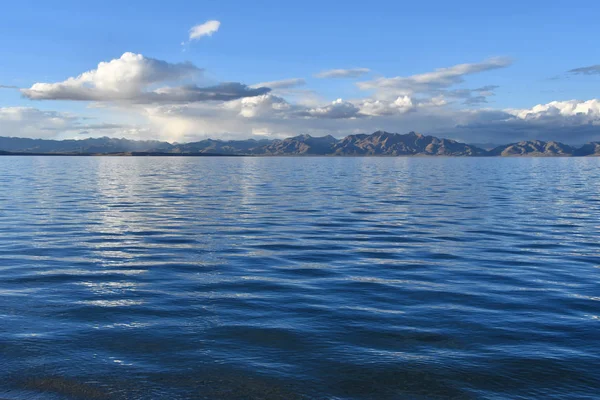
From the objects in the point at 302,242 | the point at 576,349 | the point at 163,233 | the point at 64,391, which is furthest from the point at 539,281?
the point at 163,233

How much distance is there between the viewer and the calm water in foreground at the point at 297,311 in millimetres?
11695

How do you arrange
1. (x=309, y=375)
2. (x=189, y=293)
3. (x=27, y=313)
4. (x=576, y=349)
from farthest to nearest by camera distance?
(x=189, y=293) → (x=27, y=313) → (x=576, y=349) → (x=309, y=375)

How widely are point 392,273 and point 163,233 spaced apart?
17.1 meters

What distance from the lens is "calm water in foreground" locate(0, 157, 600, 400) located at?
38.4 ft

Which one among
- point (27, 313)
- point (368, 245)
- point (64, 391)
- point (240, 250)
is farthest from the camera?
point (368, 245)

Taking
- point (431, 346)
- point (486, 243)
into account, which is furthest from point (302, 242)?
point (431, 346)

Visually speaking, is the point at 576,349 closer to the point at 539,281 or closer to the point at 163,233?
the point at 539,281

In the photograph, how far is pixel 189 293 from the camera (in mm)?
19203

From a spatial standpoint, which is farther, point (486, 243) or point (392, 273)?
point (486, 243)

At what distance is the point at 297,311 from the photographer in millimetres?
17141

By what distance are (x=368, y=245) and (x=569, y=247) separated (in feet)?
38.5

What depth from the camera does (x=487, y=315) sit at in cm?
1686

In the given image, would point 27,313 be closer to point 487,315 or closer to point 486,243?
point 487,315

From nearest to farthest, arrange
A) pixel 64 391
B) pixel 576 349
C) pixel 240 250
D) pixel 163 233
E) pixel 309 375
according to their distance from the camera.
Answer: pixel 64 391, pixel 309 375, pixel 576 349, pixel 240 250, pixel 163 233
